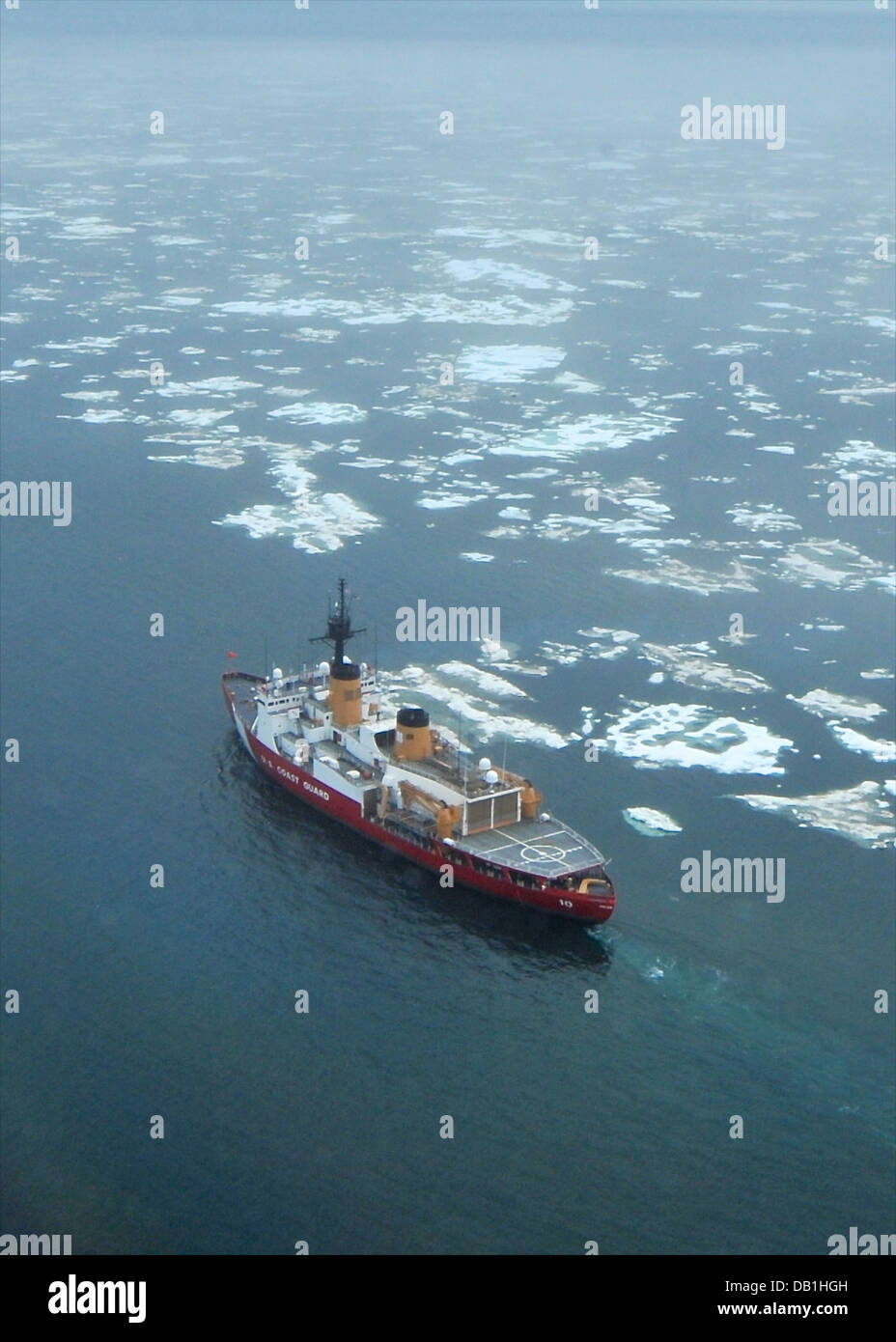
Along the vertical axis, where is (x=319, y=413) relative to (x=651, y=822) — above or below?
above

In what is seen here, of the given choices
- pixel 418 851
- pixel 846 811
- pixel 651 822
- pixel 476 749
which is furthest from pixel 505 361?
pixel 418 851

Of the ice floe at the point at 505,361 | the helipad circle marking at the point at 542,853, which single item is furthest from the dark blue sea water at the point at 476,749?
the helipad circle marking at the point at 542,853

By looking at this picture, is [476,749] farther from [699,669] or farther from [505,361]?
[505,361]

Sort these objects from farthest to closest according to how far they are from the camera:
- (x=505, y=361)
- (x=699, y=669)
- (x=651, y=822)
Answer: (x=505, y=361)
(x=699, y=669)
(x=651, y=822)

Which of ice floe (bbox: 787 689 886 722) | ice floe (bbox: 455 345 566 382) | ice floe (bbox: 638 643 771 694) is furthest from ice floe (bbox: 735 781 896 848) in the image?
ice floe (bbox: 455 345 566 382)

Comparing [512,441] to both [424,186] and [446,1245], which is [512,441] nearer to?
[446,1245]

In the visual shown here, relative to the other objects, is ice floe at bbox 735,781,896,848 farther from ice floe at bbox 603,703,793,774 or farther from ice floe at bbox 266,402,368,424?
ice floe at bbox 266,402,368,424

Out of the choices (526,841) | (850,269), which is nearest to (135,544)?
(526,841)

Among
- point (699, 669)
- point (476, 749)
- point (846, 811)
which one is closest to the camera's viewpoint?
point (846, 811)
